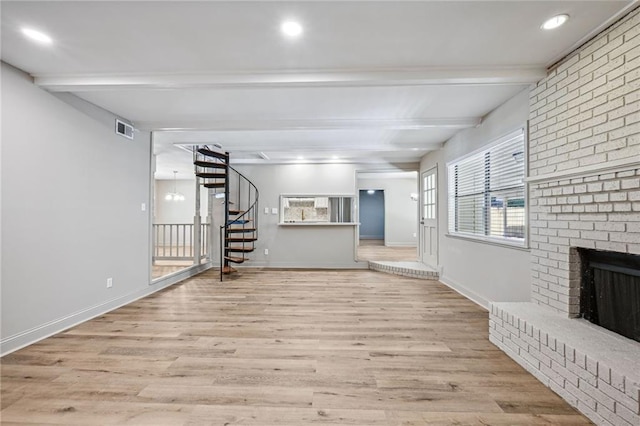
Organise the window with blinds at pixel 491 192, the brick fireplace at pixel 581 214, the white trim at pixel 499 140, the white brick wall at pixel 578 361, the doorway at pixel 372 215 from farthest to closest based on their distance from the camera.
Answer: the doorway at pixel 372 215 → the window with blinds at pixel 491 192 → the white trim at pixel 499 140 → the brick fireplace at pixel 581 214 → the white brick wall at pixel 578 361

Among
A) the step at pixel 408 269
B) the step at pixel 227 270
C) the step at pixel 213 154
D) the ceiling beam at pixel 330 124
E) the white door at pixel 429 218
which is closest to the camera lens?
the ceiling beam at pixel 330 124

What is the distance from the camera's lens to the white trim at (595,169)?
1.81m

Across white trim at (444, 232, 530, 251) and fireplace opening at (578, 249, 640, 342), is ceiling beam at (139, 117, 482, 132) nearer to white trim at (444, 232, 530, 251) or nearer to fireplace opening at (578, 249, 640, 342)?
white trim at (444, 232, 530, 251)

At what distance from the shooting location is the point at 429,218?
6.21m

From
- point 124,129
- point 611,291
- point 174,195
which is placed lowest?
point 611,291

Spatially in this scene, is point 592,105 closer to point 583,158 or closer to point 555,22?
point 583,158

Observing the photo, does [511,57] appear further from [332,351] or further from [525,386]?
[332,351]

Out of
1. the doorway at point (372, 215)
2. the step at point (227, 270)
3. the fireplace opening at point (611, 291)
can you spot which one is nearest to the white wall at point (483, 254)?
the fireplace opening at point (611, 291)

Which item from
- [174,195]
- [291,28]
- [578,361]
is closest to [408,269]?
[578,361]

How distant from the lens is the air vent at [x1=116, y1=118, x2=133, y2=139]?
3.89 metres

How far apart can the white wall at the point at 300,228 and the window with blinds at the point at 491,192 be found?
8.04ft

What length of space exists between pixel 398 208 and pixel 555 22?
8.53m

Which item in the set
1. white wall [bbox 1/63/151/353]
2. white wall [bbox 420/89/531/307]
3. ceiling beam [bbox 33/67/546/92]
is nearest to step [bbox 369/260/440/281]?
white wall [bbox 420/89/531/307]

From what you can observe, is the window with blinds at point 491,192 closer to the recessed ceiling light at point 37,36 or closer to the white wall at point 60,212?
the recessed ceiling light at point 37,36
